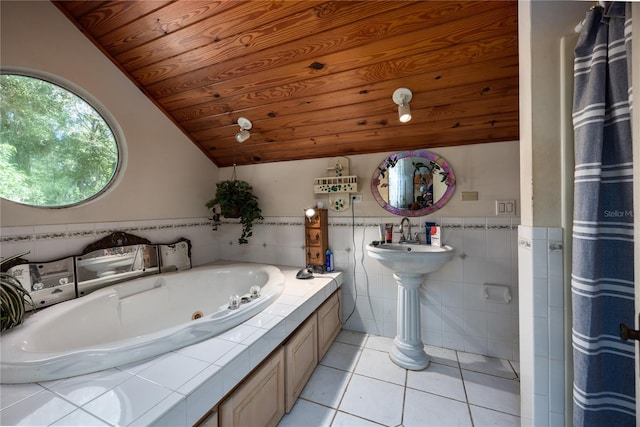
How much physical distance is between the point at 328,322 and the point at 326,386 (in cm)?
45

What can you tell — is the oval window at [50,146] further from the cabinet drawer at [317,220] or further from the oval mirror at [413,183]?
the oval mirror at [413,183]

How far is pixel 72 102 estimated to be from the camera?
1.63 metres

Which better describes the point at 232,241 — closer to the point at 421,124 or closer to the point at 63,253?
the point at 63,253

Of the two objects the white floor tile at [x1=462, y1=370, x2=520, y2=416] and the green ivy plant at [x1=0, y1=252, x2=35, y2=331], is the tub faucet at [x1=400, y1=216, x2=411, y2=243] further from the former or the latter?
the green ivy plant at [x1=0, y1=252, x2=35, y2=331]

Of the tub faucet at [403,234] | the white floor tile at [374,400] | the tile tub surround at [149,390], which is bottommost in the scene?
the white floor tile at [374,400]

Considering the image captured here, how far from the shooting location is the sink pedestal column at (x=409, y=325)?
173 centimetres

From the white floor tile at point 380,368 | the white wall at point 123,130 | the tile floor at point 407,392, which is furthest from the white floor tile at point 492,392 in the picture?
the white wall at point 123,130

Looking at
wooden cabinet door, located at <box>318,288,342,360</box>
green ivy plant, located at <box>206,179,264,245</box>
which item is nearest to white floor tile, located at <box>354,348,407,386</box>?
wooden cabinet door, located at <box>318,288,342,360</box>

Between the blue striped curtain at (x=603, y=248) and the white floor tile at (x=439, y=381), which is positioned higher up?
the blue striped curtain at (x=603, y=248)

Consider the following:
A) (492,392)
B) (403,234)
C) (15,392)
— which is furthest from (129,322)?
(492,392)

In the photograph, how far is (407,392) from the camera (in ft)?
4.86

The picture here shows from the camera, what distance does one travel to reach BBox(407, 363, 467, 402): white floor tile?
1.48 meters

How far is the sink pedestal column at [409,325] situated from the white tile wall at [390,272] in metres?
0.28

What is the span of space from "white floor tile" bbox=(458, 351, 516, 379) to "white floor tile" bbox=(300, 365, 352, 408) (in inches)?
35.8
